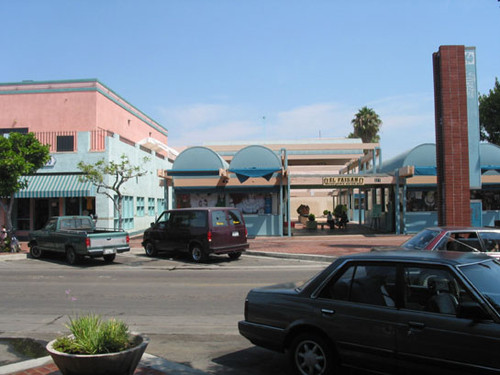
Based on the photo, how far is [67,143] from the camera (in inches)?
1049

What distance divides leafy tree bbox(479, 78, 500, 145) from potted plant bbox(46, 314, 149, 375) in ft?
137

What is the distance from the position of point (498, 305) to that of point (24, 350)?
577 centimetres

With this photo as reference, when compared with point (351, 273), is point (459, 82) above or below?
above

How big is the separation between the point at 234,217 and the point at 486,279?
12.5 m

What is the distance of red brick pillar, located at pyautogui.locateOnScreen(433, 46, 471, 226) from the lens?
1783 centimetres

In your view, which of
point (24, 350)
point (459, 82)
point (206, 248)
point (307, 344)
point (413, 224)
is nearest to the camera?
point (307, 344)

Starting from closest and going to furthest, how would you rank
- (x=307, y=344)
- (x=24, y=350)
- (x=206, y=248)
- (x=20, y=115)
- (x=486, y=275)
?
(x=486, y=275) < (x=307, y=344) < (x=24, y=350) < (x=206, y=248) < (x=20, y=115)

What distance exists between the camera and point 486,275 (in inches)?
174

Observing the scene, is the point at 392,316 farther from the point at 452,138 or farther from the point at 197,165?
the point at 197,165

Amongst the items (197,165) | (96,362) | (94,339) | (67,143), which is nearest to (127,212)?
(67,143)

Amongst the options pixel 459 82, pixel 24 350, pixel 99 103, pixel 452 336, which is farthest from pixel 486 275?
pixel 99 103

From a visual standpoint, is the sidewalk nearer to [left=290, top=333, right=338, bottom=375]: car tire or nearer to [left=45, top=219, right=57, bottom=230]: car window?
[left=290, top=333, right=338, bottom=375]: car tire

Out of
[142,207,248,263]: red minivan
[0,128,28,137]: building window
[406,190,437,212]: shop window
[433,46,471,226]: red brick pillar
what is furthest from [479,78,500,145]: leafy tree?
[0,128,28,137]: building window

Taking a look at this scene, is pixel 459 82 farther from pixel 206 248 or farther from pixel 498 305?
pixel 498 305
